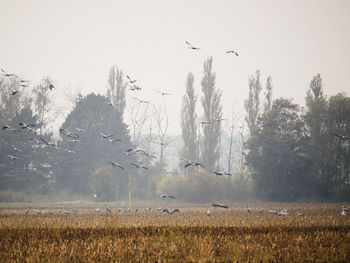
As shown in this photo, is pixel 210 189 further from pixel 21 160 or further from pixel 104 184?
pixel 21 160

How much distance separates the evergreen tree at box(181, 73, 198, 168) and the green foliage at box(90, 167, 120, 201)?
12438 millimetres

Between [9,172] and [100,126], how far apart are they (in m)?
15.2

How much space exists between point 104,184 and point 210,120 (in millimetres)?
20125

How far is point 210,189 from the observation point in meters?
45.0

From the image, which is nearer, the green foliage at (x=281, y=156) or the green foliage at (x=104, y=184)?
the green foliage at (x=281, y=156)

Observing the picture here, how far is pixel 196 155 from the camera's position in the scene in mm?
55875

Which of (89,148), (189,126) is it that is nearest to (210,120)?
(189,126)

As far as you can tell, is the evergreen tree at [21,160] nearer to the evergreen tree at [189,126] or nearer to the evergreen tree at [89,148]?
the evergreen tree at [89,148]

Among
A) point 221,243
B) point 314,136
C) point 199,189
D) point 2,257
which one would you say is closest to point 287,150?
point 314,136

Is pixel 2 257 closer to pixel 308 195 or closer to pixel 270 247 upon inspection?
pixel 270 247

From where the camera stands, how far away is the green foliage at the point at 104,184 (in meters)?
48.4

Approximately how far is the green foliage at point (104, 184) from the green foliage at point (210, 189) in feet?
28.4

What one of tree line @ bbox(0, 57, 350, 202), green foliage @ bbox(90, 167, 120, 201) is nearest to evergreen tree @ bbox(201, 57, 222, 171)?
tree line @ bbox(0, 57, 350, 202)

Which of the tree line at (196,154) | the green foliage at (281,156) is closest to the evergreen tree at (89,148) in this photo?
the tree line at (196,154)
